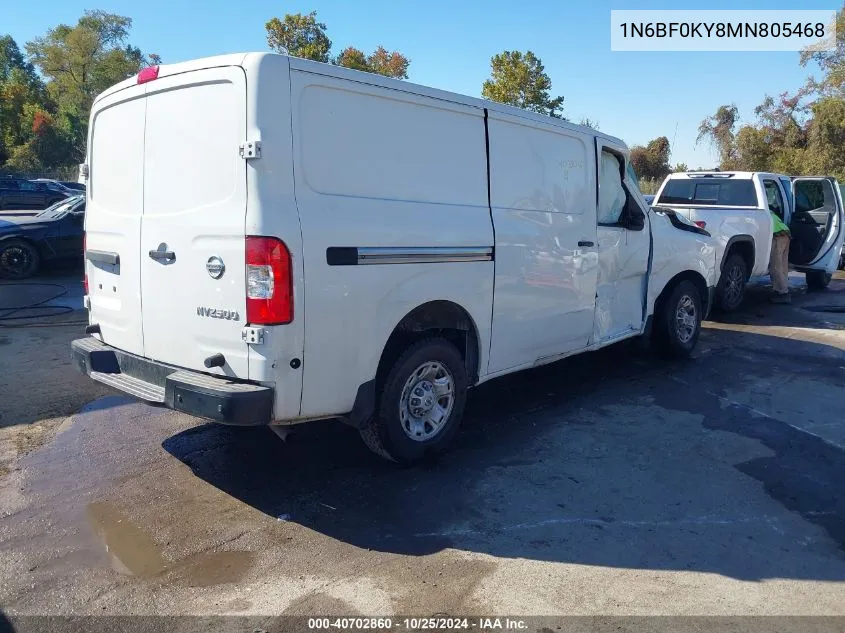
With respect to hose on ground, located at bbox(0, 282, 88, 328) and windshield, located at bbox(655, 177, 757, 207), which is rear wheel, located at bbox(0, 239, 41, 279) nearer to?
hose on ground, located at bbox(0, 282, 88, 328)

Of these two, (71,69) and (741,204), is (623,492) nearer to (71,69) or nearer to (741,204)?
(741,204)

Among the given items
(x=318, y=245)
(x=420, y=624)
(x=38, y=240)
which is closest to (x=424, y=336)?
(x=318, y=245)

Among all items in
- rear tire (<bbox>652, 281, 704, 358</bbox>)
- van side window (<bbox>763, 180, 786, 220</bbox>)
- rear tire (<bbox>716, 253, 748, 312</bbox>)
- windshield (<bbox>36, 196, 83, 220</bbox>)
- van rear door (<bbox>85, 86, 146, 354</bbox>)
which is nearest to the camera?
van rear door (<bbox>85, 86, 146, 354</bbox>)

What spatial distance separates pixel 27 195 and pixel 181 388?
22.7 m

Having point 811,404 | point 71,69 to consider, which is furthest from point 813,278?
point 71,69

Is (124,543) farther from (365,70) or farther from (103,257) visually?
(365,70)

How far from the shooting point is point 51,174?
4559 centimetres

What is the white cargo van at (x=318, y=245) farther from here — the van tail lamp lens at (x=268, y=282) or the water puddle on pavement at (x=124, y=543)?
the water puddle on pavement at (x=124, y=543)

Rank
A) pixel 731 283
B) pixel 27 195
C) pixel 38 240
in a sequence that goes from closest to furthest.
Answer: pixel 731 283
pixel 38 240
pixel 27 195

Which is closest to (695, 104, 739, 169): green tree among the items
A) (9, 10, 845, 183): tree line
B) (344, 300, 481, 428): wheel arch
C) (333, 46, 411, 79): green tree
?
(9, 10, 845, 183): tree line

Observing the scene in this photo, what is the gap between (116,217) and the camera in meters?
4.26

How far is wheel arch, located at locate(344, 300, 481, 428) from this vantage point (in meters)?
3.93

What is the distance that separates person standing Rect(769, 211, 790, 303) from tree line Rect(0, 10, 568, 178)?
46.2ft

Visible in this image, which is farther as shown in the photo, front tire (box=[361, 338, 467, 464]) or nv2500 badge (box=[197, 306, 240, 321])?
front tire (box=[361, 338, 467, 464])
